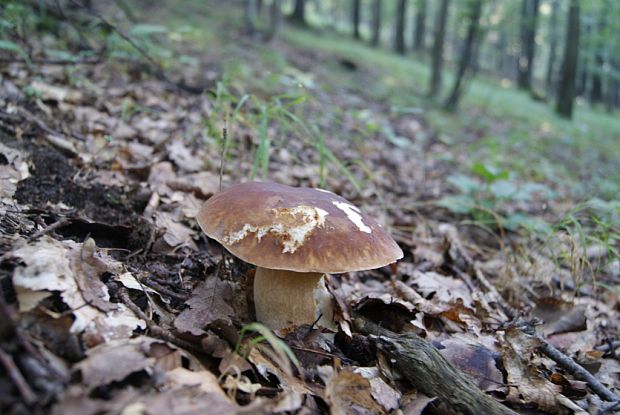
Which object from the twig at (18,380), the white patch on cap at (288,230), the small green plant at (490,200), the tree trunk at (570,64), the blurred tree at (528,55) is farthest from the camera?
the blurred tree at (528,55)

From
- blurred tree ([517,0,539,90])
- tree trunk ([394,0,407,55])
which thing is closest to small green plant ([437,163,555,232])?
tree trunk ([394,0,407,55])

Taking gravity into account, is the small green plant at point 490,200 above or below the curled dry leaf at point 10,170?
below

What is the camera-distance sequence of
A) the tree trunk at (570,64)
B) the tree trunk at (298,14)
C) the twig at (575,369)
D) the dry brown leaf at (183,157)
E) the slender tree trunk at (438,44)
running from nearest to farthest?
the twig at (575,369) < the dry brown leaf at (183,157) < the slender tree trunk at (438,44) < the tree trunk at (570,64) < the tree trunk at (298,14)

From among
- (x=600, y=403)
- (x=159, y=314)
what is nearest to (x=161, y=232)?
(x=159, y=314)

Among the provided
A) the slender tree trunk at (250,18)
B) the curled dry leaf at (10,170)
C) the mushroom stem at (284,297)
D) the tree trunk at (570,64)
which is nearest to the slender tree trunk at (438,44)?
the tree trunk at (570,64)

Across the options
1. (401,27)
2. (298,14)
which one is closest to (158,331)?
(298,14)

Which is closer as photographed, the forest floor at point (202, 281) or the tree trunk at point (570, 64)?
the forest floor at point (202, 281)

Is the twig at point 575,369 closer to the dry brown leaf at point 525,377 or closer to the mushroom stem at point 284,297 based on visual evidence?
the dry brown leaf at point 525,377

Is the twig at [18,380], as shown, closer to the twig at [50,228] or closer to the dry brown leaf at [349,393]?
the twig at [50,228]

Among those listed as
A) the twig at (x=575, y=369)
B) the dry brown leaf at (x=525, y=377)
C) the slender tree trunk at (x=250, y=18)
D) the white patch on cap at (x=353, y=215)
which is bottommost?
the twig at (x=575, y=369)
